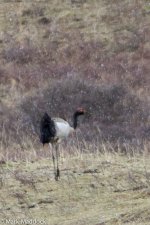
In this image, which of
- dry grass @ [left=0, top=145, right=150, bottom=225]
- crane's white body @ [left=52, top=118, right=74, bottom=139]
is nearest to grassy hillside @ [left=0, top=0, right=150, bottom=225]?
dry grass @ [left=0, top=145, right=150, bottom=225]

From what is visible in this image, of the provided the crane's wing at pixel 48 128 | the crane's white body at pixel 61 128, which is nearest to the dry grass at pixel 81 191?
the crane's wing at pixel 48 128

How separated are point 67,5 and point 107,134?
52.4 feet

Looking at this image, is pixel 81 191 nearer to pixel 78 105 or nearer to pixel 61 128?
pixel 61 128

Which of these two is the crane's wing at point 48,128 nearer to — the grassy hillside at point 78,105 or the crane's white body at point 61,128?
the crane's white body at point 61,128

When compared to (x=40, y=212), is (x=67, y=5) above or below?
above

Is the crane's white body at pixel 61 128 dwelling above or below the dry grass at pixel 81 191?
above

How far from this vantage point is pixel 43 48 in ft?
102

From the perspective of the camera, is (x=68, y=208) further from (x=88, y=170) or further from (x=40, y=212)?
(x=88, y=170)

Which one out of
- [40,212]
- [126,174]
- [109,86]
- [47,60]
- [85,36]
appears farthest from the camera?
[85,36]

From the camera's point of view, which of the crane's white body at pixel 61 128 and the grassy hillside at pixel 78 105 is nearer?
the grassy hillside at pixel 78 105

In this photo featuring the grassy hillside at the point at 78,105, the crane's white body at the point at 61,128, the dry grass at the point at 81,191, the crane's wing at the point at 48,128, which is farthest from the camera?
the crane's white body at the point at 61,128

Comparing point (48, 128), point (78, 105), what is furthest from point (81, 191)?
point (78, 105)

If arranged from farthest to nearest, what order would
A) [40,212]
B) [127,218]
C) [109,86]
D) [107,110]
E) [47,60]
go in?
1. [47,60]
2. [109,86]
3. [107,110]
4. [40,212]
5. [127,218]

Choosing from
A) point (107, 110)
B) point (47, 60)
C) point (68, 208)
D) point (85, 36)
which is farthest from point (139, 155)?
point (85, 36)
